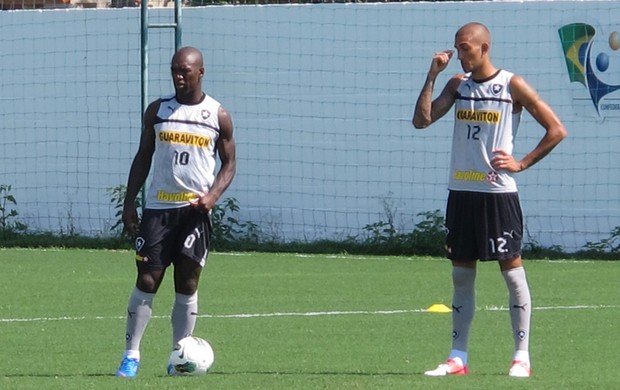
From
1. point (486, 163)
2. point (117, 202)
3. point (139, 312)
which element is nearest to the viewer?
point (486, 163)

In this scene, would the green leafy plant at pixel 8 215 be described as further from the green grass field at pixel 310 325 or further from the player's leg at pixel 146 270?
the player's leg at pixel 146 270

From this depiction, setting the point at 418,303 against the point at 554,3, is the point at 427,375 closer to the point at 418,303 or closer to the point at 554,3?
the point at 418,303

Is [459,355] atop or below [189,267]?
below

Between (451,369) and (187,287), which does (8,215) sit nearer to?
(187,287)

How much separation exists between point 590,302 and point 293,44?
8.01 meters

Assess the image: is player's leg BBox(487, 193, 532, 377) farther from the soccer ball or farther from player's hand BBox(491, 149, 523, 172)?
the soccer ball

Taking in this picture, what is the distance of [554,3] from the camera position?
19109 mm

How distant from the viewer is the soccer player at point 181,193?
29.8 ft

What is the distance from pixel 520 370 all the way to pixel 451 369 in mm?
411

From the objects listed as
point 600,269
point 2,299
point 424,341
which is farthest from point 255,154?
point 424,341

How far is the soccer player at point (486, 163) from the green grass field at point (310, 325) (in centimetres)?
51

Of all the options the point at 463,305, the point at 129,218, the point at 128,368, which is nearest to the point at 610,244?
the point at 463,305

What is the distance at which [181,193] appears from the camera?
9156 mm

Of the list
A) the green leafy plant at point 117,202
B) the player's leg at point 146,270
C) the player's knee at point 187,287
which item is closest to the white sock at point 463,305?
the player's knee at point 187,287
